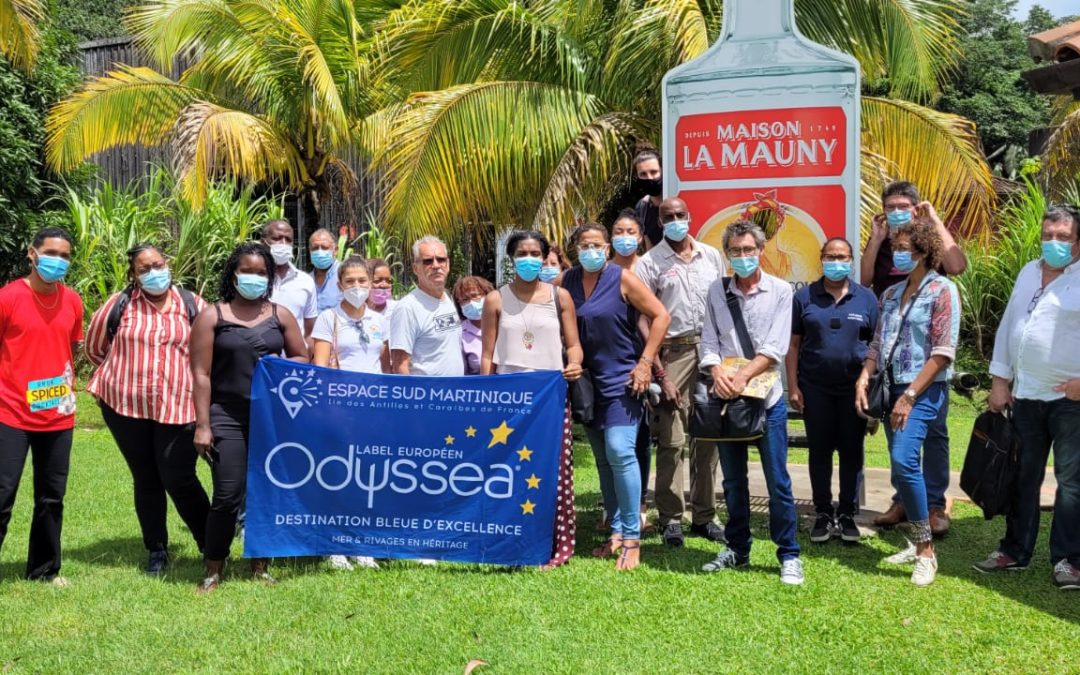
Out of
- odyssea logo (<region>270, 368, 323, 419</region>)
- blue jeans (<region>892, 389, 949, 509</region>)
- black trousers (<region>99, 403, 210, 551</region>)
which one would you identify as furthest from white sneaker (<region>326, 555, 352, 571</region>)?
blue jeans (<region>892, 389, 949, 509</region>)

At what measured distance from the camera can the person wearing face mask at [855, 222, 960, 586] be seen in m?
5.34

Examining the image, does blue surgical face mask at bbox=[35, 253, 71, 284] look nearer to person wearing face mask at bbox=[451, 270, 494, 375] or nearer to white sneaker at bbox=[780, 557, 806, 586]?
person wearing face mask at bbox=[451, 270, 494, 375]

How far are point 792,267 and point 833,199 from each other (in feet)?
1.72

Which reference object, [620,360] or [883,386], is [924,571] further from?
[620,360]

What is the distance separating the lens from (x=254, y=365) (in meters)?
5.43

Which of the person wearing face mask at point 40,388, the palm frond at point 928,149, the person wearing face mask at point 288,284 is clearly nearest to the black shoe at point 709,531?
the person wearing face mask at point 288,284

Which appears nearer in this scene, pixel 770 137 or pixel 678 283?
pixel 678 283

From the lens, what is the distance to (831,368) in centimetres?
582

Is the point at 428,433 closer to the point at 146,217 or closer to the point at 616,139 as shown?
the point at 616,139

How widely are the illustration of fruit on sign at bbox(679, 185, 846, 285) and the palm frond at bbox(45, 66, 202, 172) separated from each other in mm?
8328

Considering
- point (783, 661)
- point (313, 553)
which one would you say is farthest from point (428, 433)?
point (783, 661)

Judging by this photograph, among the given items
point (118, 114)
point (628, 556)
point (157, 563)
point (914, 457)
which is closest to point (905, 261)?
point (914, 457)

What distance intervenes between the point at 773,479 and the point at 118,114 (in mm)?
10339

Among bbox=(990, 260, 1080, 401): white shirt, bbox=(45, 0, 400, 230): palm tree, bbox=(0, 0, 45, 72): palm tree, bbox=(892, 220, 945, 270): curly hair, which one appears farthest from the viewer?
bbox=(45, 0, 400, 230): palm tree
